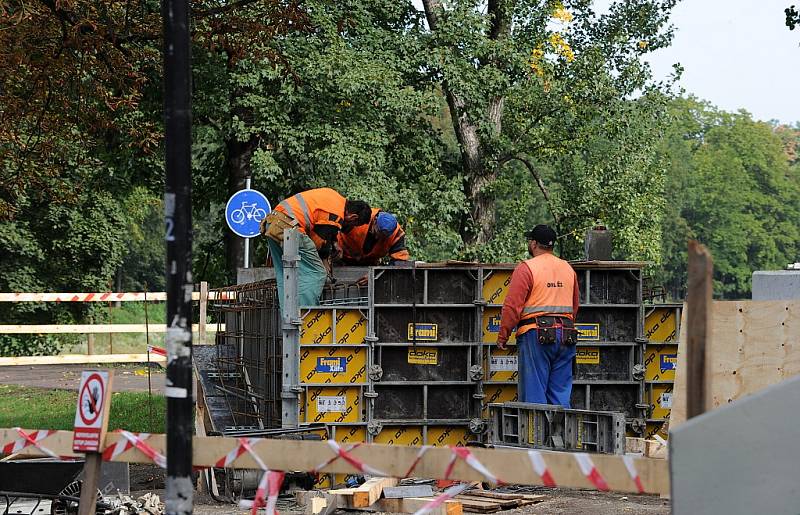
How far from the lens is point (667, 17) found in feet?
86.1

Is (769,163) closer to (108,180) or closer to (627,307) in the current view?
(108,180)

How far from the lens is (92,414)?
20.9ft

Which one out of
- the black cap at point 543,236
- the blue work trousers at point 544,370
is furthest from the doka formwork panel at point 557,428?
the black cap at point 543,236

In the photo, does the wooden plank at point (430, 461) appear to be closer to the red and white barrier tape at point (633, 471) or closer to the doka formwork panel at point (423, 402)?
the red and white barrier tape at point (633, 471)

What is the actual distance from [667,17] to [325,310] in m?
17.9

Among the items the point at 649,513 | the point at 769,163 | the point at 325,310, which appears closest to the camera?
the point at 649,513

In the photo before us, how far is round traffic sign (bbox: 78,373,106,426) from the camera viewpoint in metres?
6.35

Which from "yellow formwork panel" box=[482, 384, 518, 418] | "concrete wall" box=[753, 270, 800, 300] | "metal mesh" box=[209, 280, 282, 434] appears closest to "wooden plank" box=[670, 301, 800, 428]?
"yellow formwork panel" box=[482, 384, 518, 418]

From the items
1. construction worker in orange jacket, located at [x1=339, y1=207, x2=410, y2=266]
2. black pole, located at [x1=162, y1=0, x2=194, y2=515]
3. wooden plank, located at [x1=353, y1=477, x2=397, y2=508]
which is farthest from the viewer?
construction worker in orange jacket, located at [x1=339, y1=207, x2=410, y2=266]

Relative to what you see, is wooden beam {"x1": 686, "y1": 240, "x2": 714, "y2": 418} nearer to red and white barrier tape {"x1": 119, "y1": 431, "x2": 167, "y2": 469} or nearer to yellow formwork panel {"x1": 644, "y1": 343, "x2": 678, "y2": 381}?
red and white barrier tape {"x1": 119, "y1": 431, "x2": 167, "y2": 469}

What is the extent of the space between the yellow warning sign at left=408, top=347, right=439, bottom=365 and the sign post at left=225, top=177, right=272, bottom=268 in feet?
24.7

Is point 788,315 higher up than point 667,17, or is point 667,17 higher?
point 667,17

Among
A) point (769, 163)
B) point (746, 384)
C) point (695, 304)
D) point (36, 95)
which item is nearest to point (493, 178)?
point (36, 95)

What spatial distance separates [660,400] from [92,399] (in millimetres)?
6813
